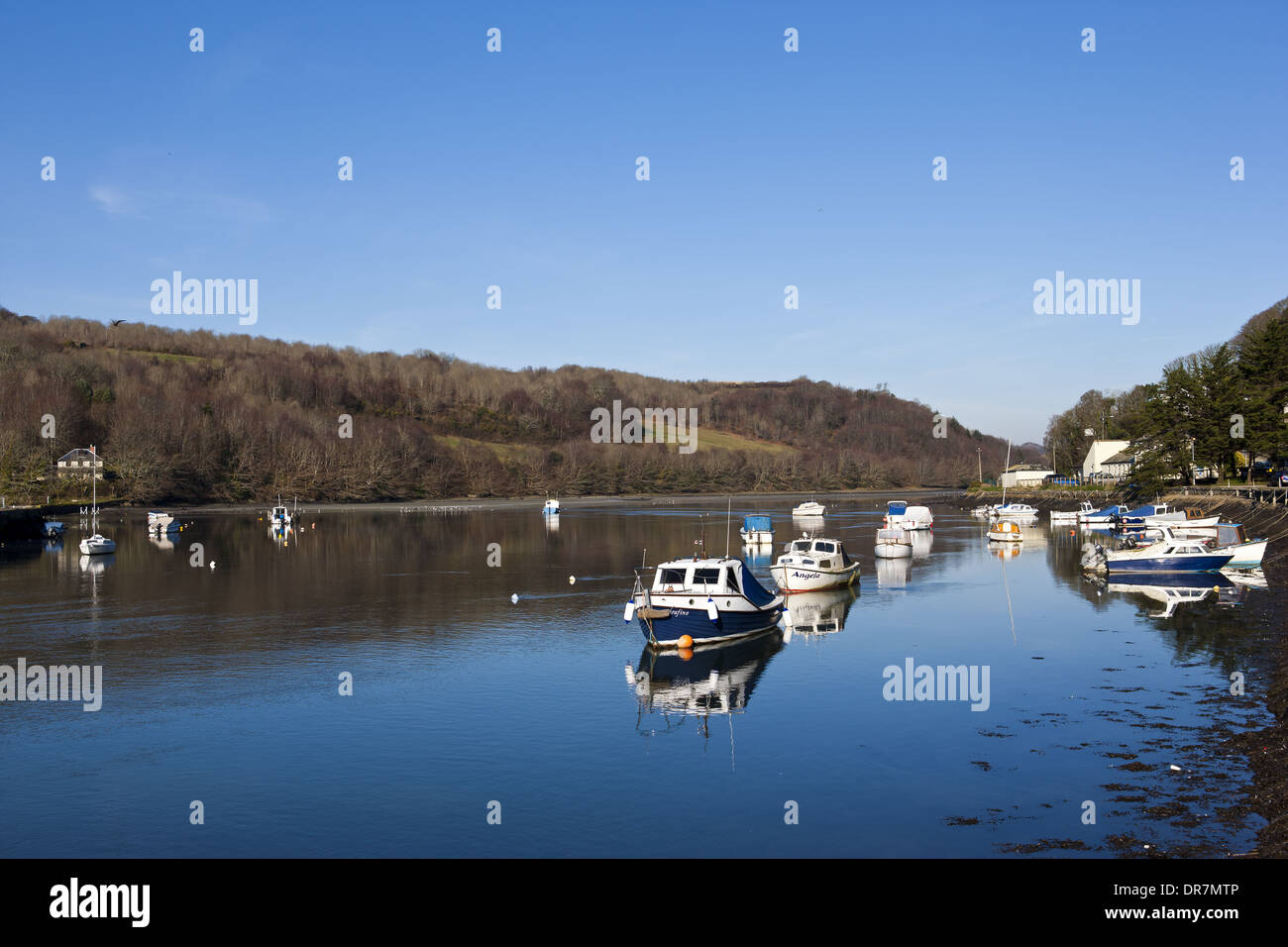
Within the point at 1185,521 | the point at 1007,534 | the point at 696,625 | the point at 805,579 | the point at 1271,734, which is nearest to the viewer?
the point at 1271,734

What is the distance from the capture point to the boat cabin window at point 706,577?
36219mm

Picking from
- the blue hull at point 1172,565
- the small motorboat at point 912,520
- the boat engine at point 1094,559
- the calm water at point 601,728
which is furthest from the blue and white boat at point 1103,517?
the calm water at point 601,728

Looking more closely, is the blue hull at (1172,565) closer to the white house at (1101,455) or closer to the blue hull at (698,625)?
the blue hull at (698,625)

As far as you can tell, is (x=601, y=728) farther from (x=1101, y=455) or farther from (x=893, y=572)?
(x=1101, y=455)

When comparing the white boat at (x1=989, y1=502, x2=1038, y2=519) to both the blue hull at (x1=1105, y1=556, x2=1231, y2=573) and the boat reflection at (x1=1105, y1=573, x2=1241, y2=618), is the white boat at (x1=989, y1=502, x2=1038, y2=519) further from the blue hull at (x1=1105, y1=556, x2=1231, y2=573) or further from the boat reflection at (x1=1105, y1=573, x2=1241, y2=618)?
the blue hull at (x1=1105, y1=556, x2=1231, y2=573)

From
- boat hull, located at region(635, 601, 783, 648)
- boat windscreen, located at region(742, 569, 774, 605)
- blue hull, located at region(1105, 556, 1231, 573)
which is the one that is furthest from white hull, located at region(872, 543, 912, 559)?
boat hull, located at region(635, 601, 783, 648)

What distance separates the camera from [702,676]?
31.6 metres

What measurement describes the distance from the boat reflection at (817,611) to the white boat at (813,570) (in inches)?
17.3

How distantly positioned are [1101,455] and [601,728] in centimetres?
15615

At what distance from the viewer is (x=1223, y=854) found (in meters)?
15.2

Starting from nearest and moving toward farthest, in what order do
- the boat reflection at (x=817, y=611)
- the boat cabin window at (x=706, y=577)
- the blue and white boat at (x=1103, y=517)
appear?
the boat cabin window at (x=706, y=577) → the boat reflection at (x=817, y=611) → the blue and white boat at (x=1103, y=517)

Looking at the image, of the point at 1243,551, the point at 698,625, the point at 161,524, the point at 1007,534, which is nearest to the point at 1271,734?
the point at 698,625
